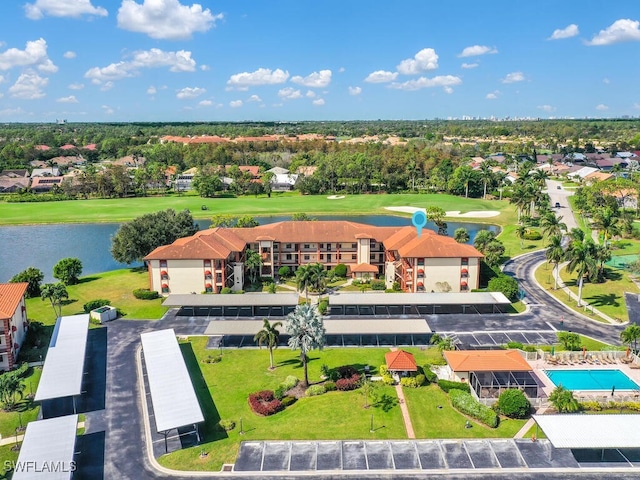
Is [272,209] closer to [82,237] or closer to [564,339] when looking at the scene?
[82,237]

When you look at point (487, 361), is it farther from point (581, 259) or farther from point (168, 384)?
point (168, 384)

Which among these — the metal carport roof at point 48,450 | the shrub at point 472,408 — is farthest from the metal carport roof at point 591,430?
the metal carport roof at point 48,450

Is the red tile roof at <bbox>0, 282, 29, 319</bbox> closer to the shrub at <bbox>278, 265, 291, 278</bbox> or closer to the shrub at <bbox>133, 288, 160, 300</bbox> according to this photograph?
the shrub at <bbox>133, 288, 160, 300</bbox>

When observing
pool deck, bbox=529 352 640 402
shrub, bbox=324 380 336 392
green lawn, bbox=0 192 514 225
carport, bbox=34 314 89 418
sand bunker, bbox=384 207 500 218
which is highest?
green lawn, bbox=0 192 514 225

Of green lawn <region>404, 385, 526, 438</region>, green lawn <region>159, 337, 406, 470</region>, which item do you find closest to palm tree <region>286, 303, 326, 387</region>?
green lawn <region>159, 337, 406, 470</region>

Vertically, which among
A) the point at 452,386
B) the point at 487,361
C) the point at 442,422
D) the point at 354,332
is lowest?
the point at 442,422

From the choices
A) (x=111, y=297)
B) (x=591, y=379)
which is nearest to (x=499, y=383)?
(x=591, y=379)

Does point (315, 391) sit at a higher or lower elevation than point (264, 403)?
higher
